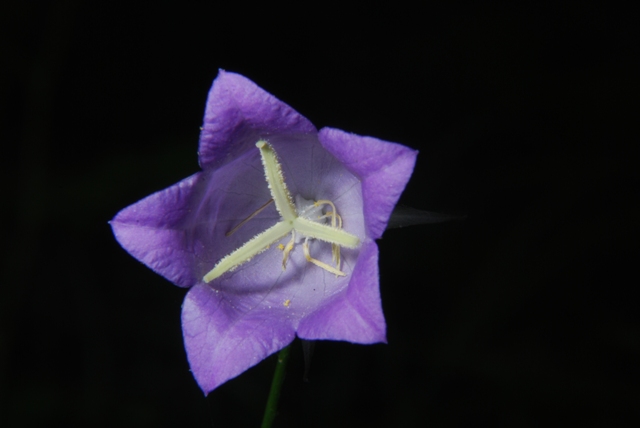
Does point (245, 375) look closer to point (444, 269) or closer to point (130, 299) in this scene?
point (130, 299)

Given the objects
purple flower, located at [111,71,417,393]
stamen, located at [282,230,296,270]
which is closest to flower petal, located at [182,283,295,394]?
purple flower, located at [111,71,417,393]

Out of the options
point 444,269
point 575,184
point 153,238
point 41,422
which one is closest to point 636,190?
point 575,184

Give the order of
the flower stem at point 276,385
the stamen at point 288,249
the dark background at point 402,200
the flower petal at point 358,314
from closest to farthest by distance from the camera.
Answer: the flower petal at point 358,314 → the flower stem at point 276,385 → the stamen at point 288,249 → the dark background at point 402,200

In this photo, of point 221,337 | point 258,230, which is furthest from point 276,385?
point 258,230

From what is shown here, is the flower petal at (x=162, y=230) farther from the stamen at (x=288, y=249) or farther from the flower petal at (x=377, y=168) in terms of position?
the flower petal at (x=377, y=168)

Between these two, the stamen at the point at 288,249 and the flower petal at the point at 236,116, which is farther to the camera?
the stamen at the point at 288,249

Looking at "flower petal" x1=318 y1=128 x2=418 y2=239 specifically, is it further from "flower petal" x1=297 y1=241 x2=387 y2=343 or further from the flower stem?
the flower stem

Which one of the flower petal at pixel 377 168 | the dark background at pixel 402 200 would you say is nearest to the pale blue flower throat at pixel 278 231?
the flower petal at pixel 377 168
